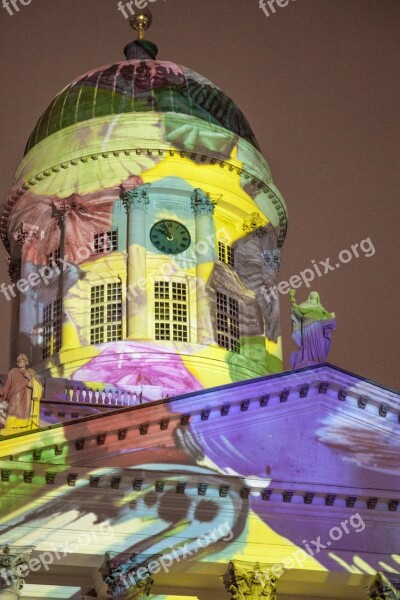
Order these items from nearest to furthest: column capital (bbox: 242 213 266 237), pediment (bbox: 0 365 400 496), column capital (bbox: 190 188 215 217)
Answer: pediment (bbox: 0 365 400 496)
column capital (bbox: 190 188 215 217)
column capital (bbox: 242 213 266 237)

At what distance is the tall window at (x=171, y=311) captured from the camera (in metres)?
47.4

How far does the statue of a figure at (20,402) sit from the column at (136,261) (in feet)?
37.5

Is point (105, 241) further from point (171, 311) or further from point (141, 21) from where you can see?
point (141, 21)

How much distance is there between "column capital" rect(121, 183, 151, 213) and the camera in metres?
48.9

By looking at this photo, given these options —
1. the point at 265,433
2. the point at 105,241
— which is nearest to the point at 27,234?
the point at 105,241

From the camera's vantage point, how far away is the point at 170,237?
49.0 meters

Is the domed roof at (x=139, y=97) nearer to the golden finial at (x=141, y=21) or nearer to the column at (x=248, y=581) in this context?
the golden finial at (x=141, y=21)

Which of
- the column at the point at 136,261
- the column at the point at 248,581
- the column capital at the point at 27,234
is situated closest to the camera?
the column at the point at 248,581

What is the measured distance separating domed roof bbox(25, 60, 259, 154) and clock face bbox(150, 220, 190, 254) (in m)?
3.85

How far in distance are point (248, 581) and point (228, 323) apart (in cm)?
1563

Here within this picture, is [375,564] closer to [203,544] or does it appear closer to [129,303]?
[203,544]

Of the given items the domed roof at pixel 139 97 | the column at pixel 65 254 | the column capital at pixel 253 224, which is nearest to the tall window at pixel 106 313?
the column at pixel 65 254

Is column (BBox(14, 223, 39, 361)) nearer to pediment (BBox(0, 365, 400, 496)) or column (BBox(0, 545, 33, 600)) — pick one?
pediment (BBox(0, 365, 400, 496))

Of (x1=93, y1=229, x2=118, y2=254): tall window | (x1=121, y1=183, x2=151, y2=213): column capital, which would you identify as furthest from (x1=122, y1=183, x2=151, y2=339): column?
(x1=93, y1=229, x2=118, y2=254): tall window
